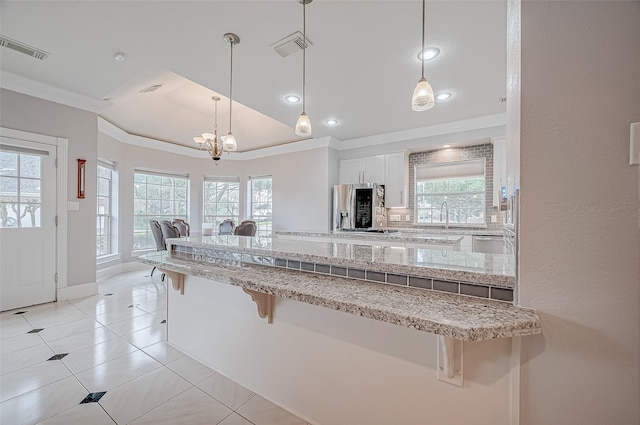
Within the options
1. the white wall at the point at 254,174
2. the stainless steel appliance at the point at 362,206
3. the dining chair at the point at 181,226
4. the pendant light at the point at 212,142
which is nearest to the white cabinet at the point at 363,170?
the stainless steel appliance at the point at 362,206

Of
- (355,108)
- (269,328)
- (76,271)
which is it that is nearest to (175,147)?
(76,271)

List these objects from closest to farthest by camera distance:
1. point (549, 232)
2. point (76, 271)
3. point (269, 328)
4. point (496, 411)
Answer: point (549, 232), point (496, 411), point (269, 328), point (76, 271)

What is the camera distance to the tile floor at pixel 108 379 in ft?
5.04

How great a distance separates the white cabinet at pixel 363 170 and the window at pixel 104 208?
4217 mm

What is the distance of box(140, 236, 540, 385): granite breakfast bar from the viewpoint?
83 centimetres

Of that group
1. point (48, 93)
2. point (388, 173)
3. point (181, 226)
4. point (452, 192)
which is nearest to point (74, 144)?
point (48, 93)

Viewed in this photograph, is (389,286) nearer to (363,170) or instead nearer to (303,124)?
(303,124)

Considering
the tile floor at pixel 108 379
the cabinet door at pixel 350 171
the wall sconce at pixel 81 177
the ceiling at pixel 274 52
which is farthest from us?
the cabinet door at pixel 350 171

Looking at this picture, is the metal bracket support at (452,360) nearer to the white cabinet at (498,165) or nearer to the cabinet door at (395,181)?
the white cabinet at (498,165)

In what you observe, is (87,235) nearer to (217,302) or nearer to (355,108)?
(217,302)

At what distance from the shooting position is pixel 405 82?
301 centimetres

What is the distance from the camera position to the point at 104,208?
479 cm

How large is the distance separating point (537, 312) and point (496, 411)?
0.42m

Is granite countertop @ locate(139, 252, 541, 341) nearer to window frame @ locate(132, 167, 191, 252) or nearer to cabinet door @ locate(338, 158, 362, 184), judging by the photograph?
cabinet door @ locate(338, 158, 362, 184)
